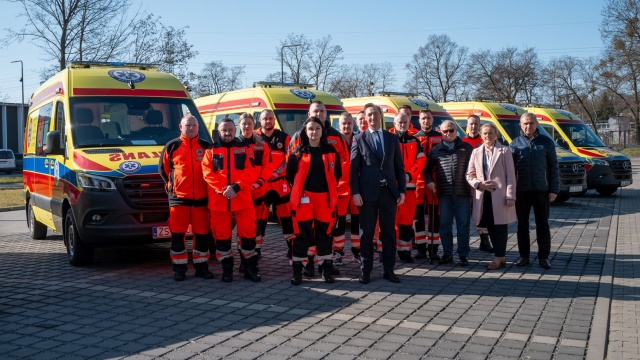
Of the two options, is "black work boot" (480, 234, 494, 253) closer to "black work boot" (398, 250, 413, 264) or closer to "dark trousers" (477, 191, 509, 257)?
"dark trousers" (477, 191, 509, 257)

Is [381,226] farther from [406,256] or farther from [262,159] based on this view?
[262,159]

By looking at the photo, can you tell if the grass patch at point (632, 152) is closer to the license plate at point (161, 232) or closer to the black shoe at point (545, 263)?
the black shoe at point (545, 263)

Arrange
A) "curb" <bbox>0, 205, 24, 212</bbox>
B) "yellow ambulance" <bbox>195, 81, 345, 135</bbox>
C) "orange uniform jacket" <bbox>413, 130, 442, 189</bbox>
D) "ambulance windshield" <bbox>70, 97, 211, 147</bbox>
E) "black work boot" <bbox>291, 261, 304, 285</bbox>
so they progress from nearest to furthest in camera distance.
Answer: "black work boot" <bbox>291, 261, 304, 285</bbox>
"ambulance windshield" <bbox>70, 97, 211, 147</bbox>
"orange uniform jacket" <bbox>413, 130, 442, 189</bbox>
"yellow ambulance" <bbox>195, 81, 345, 135</bbox>
"curb" <bbox>0, 205, 24, 212</bbox>

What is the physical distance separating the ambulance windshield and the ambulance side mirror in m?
0.21

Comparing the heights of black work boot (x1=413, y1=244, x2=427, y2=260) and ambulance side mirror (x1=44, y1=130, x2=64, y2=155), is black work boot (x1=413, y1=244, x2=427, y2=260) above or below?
below

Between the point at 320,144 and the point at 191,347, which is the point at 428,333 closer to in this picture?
the point at 191,347

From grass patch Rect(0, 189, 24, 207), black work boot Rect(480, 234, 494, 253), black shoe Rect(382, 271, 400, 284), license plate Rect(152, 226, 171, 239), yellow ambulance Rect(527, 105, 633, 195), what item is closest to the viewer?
black shoe Rect(382, 271, 400, 284)

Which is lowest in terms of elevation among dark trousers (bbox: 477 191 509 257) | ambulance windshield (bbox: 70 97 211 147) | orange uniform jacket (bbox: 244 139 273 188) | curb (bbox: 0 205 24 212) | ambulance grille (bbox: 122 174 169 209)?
curb (bbox: 0 205 24 212)

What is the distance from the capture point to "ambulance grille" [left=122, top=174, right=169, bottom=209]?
823 cm

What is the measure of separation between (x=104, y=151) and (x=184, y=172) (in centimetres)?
137

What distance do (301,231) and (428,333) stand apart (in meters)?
2.35

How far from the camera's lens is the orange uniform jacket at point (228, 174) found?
7.71m

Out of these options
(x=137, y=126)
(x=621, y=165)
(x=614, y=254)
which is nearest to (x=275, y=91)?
(x=137, y=126)

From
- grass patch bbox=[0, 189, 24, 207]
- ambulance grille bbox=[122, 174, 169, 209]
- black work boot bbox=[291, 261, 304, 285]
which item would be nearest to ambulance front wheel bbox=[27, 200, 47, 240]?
ambulance grille bbox=[122, 174, 169, 209]
